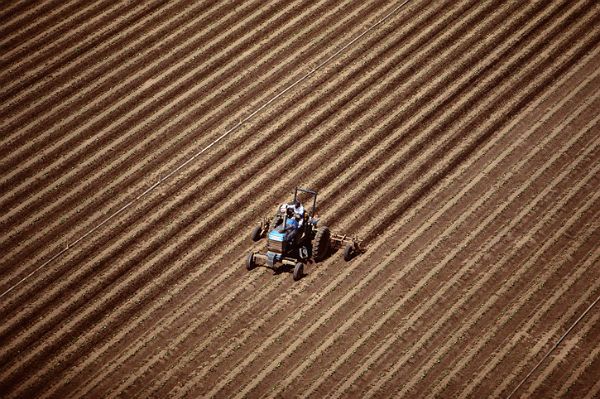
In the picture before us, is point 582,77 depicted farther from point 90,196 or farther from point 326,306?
point 90,196

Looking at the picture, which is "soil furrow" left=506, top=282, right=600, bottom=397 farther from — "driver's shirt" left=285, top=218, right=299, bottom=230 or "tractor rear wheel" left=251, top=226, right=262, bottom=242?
"tractor rear wheel" left=251, top=226, right=262, bottom=242

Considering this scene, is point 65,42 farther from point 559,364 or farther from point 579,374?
point 579,374

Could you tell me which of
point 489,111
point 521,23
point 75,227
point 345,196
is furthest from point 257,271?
point 521,23

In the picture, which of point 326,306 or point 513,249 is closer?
point 326,306

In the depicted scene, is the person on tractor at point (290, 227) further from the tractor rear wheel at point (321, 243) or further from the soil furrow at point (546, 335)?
the soil furrow at point (546, 335)

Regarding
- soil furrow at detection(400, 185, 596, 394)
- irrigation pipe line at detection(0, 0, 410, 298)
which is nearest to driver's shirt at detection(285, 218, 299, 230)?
soil furrow at detection(400, 185, 596, 394)
